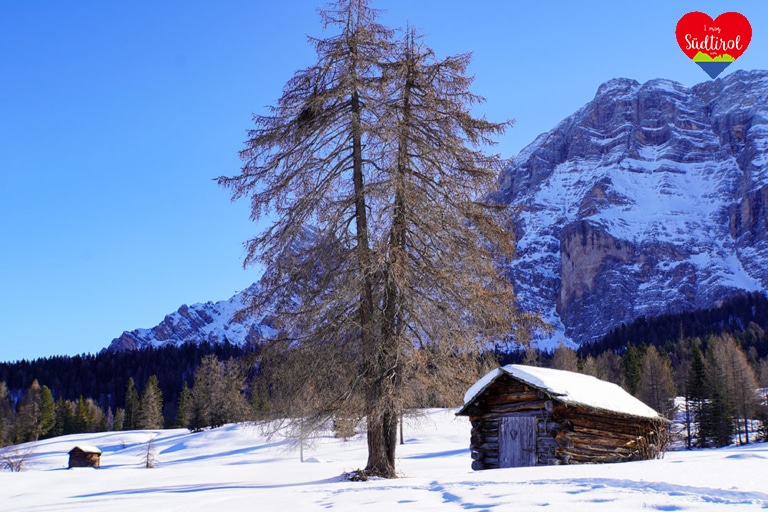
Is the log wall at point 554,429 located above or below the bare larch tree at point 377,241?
below

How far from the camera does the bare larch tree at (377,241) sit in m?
14.3

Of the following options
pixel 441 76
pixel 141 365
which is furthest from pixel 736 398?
pixel 141 365

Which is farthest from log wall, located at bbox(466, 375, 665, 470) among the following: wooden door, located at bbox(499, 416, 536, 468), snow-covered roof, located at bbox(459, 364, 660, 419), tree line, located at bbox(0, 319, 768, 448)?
tree line, located at bbox(0, 319, 768, 448)

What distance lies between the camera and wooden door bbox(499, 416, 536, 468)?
17.4 metres

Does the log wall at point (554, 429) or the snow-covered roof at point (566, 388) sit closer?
the snow-covered roof at point (566, 388)

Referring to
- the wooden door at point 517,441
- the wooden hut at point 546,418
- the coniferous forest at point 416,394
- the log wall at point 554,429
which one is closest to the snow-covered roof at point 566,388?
the wooden hut at point 546,418

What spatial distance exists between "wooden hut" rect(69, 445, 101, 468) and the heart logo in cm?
4677

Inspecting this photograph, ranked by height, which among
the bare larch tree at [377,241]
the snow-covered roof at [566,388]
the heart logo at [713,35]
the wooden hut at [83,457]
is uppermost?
the heart logo at [713,35]

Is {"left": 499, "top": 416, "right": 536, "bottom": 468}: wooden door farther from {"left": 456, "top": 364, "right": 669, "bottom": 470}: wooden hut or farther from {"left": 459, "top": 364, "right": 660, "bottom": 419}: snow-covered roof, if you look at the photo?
{"left": 459, "top": 364, "right": 660, "bottom": 419}: snow-covered roof

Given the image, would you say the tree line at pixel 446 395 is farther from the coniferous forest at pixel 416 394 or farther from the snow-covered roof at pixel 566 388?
the snow-covered roof at pixel 566 388

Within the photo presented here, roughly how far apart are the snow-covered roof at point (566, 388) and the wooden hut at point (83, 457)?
38.9m

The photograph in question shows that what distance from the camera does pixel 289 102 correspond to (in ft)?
52.7

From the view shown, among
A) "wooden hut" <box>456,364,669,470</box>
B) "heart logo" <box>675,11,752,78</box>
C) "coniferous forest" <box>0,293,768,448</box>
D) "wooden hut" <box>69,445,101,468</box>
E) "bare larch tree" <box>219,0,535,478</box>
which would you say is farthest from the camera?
"coniferous forest" <box>0,293,768,448</box>

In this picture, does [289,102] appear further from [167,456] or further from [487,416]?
[167,456]
